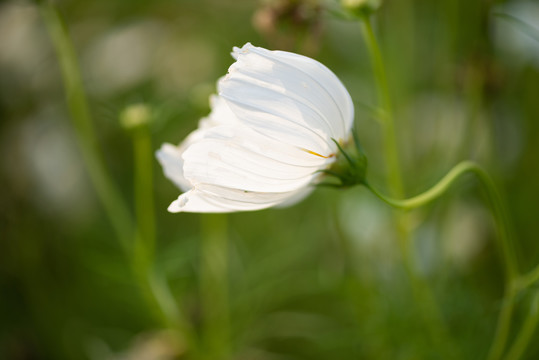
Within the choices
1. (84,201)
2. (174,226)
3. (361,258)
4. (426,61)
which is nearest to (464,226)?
(361,258)

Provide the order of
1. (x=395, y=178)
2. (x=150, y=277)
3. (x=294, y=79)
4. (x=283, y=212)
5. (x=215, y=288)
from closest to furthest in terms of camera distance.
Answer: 1. (x=294, y=79)
2. (x=395, y=178)
3. (x=150, y=277)
4. (x=215, y=288)
5. (x=283, y=212)

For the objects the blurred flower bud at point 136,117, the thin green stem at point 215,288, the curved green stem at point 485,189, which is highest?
the blurred flower bud at point 136,117

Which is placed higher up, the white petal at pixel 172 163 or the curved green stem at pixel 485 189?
the white petal at pixel 172 163

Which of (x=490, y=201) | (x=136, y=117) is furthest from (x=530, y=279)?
(x=136, y=117)

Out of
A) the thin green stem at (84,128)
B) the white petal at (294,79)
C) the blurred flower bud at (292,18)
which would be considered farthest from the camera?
the thin green stem at (84,128)

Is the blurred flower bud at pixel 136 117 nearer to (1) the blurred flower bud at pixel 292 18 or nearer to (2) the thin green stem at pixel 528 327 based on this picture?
(1) the blurred flower bud at pixel 292 18

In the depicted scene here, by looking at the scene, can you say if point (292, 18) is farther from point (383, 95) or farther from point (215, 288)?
point (215, 288)

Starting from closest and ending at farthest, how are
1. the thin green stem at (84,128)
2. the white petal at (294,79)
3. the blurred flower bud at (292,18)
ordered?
the white petal at (294,79) → the blurred flower bud at (292,18) → the thin green stem at (84,128)

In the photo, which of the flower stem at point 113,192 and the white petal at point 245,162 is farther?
the flower stem at point 113,192

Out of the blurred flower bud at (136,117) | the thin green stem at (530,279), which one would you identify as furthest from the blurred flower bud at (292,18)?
the thin green stem at (530,279)
